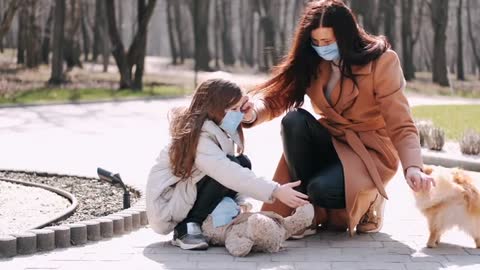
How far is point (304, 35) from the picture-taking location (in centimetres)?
586

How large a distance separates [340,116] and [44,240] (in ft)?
6.86

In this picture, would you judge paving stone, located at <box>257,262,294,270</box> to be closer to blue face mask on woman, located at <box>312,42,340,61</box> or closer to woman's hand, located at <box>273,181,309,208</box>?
woman's hand, located at <box>273,181,309,208</box>

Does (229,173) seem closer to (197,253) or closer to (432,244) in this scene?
(197,253)

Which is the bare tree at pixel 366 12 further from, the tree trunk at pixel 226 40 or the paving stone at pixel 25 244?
the paving stone at pixel 25 244

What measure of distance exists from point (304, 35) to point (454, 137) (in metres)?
6.62

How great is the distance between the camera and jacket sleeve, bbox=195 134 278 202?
5.32m

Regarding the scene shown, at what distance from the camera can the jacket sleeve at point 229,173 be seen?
17.5 ft

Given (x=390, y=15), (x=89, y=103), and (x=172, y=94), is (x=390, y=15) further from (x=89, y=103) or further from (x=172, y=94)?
(x=89, y=103)

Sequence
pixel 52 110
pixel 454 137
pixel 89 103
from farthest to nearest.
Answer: pixel 89 103
pixel 52 110
pixel 454 137

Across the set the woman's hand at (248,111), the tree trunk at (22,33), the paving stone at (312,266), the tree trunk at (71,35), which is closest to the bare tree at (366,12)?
the tree trunk at (71,35)

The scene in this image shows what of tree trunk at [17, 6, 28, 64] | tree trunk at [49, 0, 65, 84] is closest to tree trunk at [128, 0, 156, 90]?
tree trunk at [49, 0, 65, 84]

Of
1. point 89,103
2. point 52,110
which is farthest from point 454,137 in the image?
point 89,103

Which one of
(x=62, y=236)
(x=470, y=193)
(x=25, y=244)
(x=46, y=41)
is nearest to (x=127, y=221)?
(x=62, y=236)

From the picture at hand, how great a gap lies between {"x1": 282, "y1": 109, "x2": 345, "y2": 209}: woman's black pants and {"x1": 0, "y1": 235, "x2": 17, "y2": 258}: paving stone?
1870 millimetres
